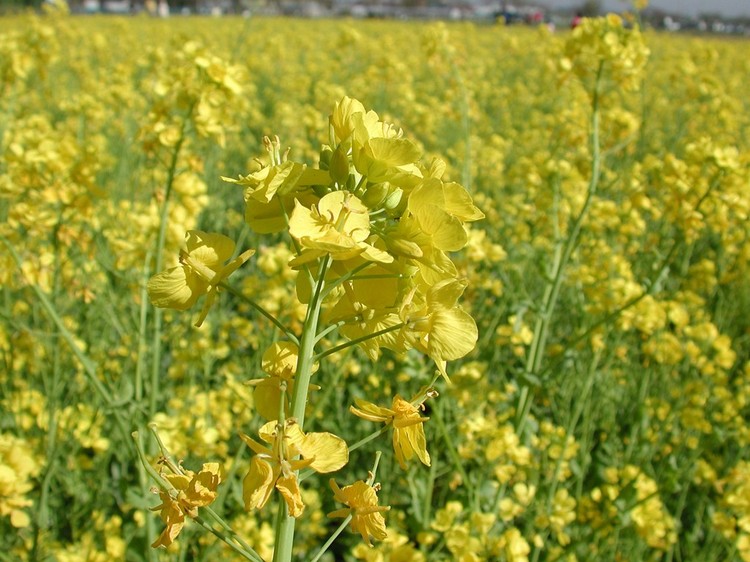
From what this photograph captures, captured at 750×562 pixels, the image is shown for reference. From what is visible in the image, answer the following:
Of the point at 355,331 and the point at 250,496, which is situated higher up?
the point at 355,331

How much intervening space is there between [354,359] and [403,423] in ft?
6.32

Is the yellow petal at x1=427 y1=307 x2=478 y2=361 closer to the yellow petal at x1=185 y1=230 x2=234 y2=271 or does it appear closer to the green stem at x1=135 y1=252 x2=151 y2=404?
the yellow petal at x1=185 y1=230 x2=234 y2=271

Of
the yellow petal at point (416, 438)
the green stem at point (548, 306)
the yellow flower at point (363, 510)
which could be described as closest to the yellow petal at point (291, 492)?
the yellow flower at point (363, 510)

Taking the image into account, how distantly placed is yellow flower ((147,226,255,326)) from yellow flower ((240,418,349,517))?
0.70 feet

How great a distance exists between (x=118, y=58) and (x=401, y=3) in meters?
52.5

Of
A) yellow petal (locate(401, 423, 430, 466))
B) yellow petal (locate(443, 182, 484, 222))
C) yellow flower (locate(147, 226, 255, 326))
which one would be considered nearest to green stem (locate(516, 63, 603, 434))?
yellow petal (locate(401, 423, 430, 466))

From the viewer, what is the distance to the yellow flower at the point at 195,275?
3.25 feet

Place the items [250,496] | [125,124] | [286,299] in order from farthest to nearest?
1. [125,124]
2. [286,299]
3. [250,496]

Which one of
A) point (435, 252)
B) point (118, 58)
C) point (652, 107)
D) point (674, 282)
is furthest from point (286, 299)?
point (118, 58)

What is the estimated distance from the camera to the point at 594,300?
2.87m

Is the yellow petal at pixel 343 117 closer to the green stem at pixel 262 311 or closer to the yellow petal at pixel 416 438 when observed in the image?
the green stem at pixel 262 311

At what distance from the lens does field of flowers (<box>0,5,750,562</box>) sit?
0.97 metres

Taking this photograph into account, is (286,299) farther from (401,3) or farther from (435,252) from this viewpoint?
(401,3)

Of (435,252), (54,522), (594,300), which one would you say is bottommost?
(54,522)
